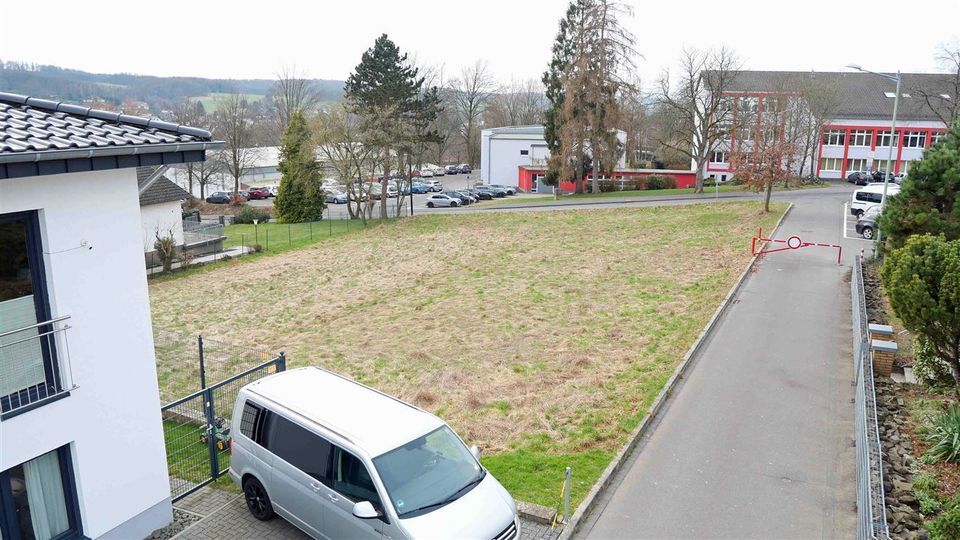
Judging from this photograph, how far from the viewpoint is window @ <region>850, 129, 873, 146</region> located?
61.1 m

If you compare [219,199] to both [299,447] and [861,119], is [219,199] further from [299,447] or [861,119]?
[861,119]

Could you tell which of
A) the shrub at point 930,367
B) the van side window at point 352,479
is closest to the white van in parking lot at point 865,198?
the shrub at point 930,367

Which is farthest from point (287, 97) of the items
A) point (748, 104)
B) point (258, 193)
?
point (748, 104)

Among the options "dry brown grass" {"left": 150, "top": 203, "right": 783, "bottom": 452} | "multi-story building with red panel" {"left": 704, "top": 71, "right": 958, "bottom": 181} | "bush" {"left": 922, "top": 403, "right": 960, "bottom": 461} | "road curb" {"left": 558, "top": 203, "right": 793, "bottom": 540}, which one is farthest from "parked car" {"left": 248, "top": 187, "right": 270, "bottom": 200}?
"bush" {"left": 922, "top": 403, "right": 960, "bottom": 461}

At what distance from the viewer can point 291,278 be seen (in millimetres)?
26938

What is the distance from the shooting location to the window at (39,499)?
7.30m

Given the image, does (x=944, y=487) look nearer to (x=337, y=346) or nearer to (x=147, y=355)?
(x=147, y=355)

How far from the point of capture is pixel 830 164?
2485 inches

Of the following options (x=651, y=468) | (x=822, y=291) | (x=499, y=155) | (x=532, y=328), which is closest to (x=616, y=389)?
(x=651, y=468)

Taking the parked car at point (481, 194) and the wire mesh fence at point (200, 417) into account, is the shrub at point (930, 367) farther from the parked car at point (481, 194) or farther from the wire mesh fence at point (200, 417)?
the parked car at point (481, 194)

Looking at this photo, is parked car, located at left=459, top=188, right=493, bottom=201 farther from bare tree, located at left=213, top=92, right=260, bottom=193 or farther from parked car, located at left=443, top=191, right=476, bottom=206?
bare tree, located at left=213, top=92, right=260, bottom=193

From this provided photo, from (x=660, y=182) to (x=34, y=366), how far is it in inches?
2059

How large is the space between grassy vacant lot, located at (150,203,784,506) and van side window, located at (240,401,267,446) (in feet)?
12.2

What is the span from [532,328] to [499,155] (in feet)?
179
